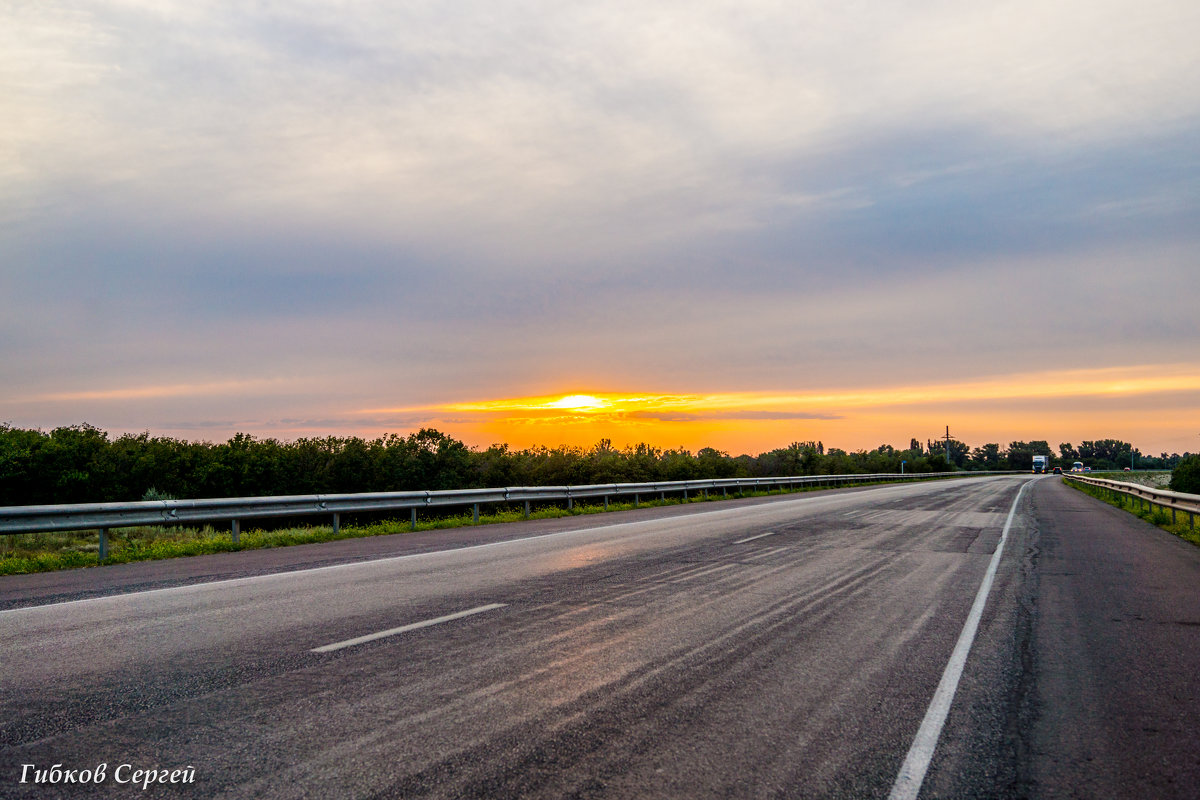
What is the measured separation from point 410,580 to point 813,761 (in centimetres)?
712

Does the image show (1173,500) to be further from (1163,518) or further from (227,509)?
(227,509)

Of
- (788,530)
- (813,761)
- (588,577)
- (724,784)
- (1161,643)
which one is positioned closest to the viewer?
(724,784)

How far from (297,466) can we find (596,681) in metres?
61.3

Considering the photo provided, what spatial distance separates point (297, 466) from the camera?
61.4 metres

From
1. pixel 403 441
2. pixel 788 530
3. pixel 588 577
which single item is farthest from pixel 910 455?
pixel 588 577

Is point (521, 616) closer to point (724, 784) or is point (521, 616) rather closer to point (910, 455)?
point (724, 784)

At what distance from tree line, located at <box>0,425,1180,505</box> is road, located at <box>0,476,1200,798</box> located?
119 feet

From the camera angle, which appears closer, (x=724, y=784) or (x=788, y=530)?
(x=724, y=784)

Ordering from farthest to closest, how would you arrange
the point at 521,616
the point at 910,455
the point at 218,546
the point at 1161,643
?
1. the point at 910,455
2. the point at 218,546
3. the point at 521,616
4. the point at 1161,643

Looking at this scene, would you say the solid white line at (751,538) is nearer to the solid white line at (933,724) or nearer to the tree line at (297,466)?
the solid white line at (933,724)

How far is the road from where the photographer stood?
3963 millimetres

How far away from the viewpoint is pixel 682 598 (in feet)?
28.7

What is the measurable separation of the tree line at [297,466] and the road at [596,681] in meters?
36.4

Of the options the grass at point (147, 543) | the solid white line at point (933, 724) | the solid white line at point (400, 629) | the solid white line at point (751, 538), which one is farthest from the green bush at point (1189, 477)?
the solid white line at point (400, 629)
